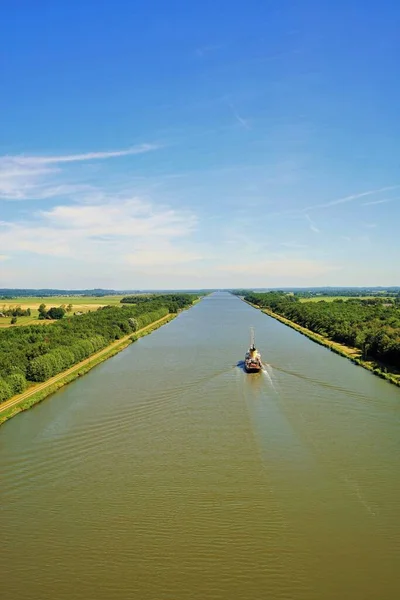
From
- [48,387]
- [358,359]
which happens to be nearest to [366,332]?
[358,359]

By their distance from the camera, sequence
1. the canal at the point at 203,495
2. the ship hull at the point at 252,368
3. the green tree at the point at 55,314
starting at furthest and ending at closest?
the green tree at the point at 55,314 → the ship hull at the point at 252,368 → the canal at the point at 203,495

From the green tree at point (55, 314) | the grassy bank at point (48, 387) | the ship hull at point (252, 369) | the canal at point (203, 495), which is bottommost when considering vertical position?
the canal at point (203, 495)

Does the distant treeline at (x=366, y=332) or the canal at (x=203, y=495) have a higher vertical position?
the distant treeline at (x=366, y=332)

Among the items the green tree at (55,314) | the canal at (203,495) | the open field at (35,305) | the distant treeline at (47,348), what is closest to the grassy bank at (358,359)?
the canal at (203,495)

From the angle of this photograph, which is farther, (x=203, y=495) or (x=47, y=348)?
(x=47, y=348)

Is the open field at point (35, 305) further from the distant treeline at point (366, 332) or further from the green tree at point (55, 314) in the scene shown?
the distant treeline at point (366, 332)

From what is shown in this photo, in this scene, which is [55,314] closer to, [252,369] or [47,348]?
[47,348]

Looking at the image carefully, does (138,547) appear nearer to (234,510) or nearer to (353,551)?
(234,510)

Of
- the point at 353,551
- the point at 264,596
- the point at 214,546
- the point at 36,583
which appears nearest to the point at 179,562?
the point at 214,546
